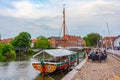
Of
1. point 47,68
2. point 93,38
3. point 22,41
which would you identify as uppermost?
point 93,38

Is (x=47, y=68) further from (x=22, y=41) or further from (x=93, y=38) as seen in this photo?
(x=93, y=38)

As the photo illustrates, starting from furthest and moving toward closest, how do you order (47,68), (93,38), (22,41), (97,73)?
1. (93,38)
2. (22,41)
3. (47,68)
4. (97,73)

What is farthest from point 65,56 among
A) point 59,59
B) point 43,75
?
point 43,75

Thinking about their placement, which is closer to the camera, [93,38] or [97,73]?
[97,73]

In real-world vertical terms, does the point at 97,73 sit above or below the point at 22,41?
below

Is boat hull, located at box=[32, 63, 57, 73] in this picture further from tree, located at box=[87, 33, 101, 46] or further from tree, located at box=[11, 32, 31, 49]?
tree, located at box=[87, 33, 101, 46]

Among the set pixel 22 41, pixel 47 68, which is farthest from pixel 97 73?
pixel 22 41

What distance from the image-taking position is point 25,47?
121 m

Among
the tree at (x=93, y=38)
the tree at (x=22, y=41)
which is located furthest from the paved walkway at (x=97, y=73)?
the tree at (x=93, y=38)

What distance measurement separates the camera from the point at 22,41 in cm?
11981

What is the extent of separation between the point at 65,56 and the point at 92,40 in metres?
124

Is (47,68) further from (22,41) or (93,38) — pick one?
(93,38)

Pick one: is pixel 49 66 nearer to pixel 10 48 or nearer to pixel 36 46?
pixel 10 48

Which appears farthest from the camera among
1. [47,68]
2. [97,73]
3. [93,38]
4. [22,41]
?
[93,38]
